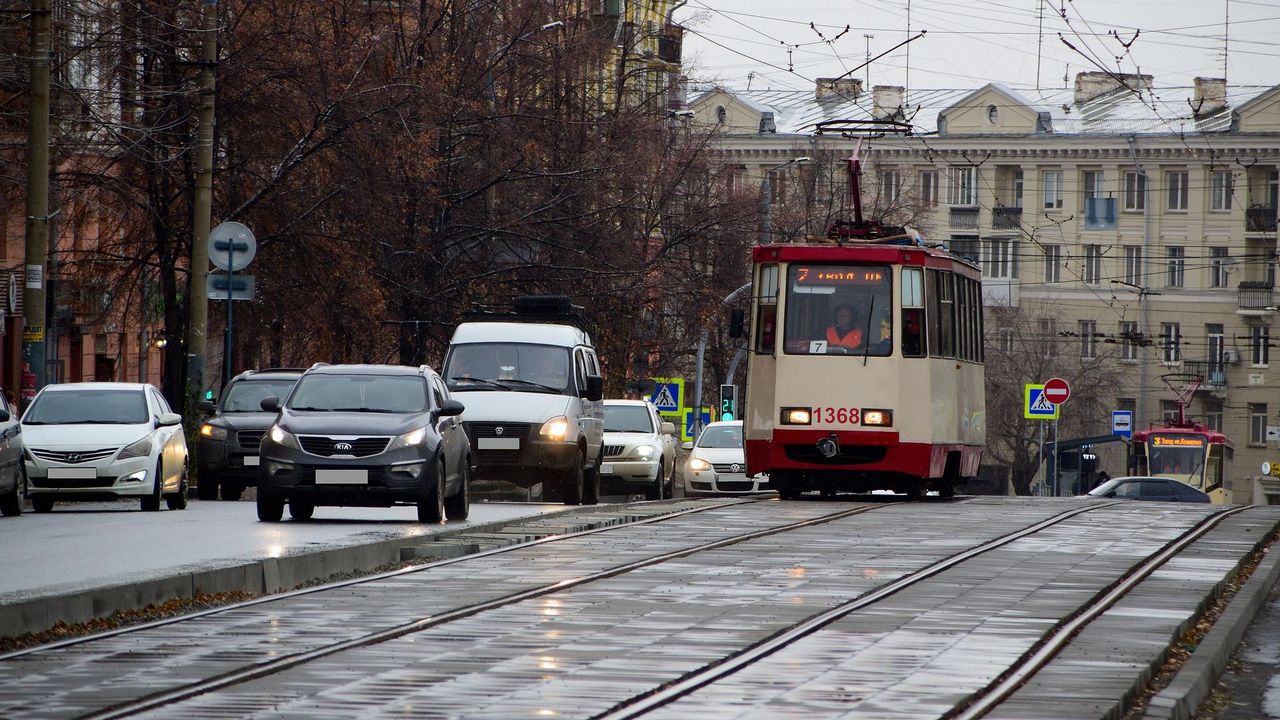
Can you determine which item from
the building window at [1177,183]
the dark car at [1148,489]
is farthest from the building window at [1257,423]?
the dark car at [1148,489]

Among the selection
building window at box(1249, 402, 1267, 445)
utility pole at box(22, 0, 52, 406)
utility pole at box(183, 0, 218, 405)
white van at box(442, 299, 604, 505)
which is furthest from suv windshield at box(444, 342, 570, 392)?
building window at box(1249, 402, 1267, 445)

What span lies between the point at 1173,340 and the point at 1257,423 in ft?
15.2

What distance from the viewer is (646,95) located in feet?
162

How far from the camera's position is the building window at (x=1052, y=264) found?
88.7 meters

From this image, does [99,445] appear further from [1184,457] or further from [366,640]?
[1184,457]

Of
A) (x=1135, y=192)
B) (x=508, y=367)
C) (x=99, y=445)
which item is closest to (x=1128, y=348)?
(x=1135, y=192)

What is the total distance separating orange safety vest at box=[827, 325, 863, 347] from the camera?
27672mm

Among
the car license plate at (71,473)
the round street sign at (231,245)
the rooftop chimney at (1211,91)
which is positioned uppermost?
the rooftop chimney at (1211,91)

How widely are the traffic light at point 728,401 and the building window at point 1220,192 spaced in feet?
134

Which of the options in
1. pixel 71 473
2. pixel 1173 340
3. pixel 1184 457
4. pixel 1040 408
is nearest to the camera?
pixel 71 473

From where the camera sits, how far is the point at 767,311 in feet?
92.1

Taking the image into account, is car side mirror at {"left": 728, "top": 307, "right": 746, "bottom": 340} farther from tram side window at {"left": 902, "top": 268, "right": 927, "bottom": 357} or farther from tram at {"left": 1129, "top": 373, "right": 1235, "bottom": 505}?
tram at {"left": 1129, "top": 373, "right": 1235, "bottom": 505}

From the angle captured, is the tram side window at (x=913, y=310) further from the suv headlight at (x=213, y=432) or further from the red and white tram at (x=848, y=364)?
the suv headlight at (x=213, y=432)

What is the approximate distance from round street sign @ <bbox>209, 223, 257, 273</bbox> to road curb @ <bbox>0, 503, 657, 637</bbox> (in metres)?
8.30
